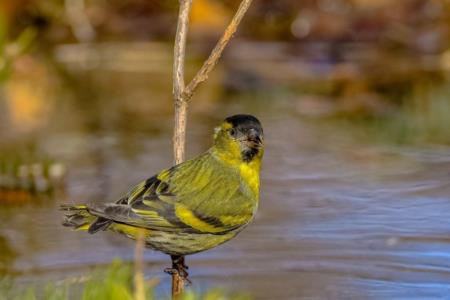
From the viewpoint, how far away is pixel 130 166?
19.3 feet

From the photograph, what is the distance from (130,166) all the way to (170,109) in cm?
150

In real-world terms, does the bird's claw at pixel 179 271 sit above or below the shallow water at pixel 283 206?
below

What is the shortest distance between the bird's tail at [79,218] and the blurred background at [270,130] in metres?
0.69

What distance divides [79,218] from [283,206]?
184 cm

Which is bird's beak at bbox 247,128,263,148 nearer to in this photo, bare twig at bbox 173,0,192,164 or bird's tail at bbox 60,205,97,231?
bare twig at bbox 173,0,192,164

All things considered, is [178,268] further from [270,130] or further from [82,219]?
[270,130]

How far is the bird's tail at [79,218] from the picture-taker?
3449 millimetres

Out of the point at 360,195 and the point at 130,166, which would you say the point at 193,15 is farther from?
the point at 360,195

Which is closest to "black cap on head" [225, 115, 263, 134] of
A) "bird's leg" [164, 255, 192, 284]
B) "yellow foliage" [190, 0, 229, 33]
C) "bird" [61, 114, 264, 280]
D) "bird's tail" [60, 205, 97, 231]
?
"bird" [61, 114, 264, 280]

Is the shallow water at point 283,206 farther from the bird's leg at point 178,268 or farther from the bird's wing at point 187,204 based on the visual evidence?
the bird's wing at point 187,204

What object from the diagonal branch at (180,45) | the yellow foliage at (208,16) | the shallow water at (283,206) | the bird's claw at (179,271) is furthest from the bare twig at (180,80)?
the yellow foliage at (208,16)

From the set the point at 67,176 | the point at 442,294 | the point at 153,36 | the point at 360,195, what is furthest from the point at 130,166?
the point at 153,36

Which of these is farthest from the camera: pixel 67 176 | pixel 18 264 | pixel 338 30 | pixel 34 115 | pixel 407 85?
pixel 338 30

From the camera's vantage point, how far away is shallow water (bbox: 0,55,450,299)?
4160mm
